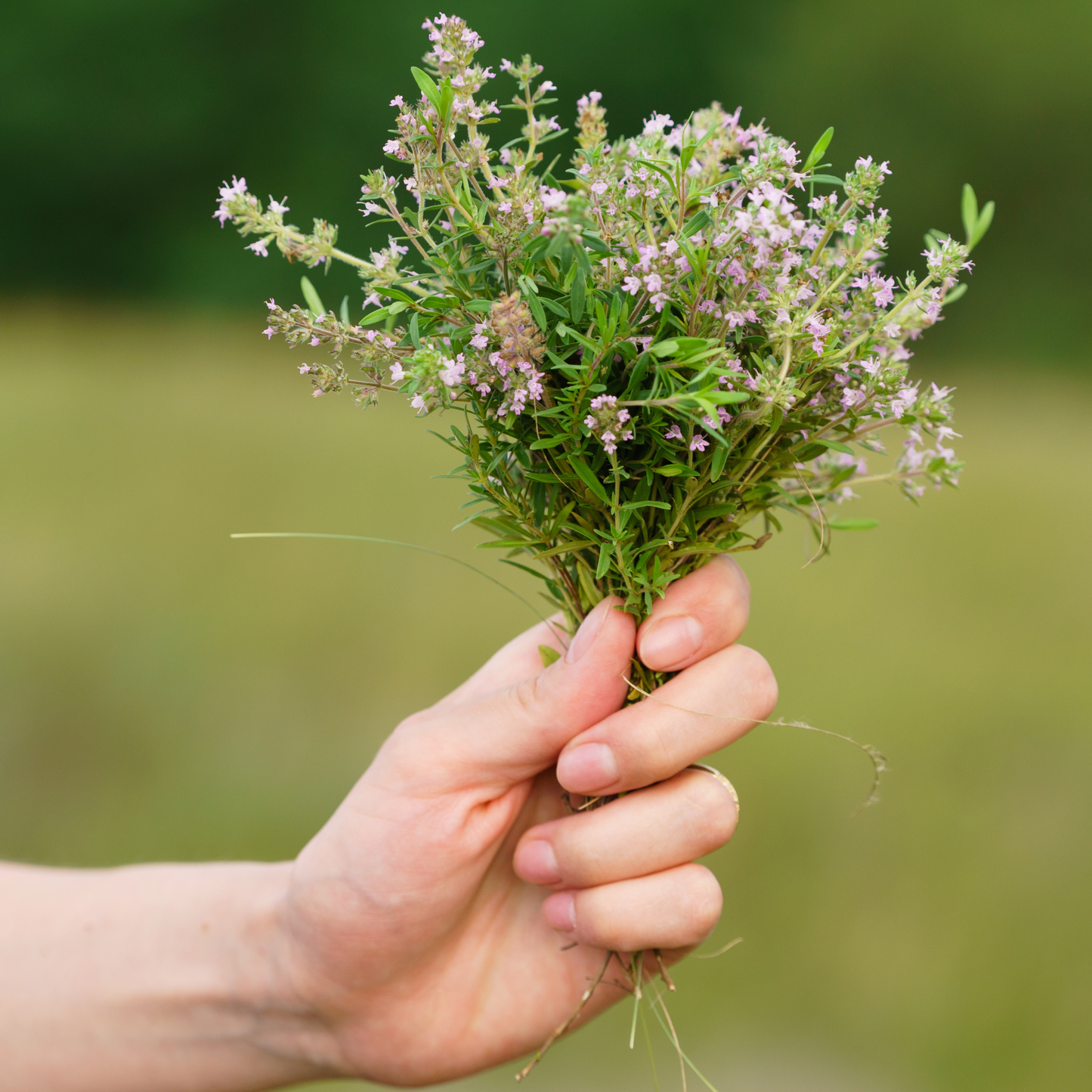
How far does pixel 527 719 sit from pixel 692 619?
0.30 m

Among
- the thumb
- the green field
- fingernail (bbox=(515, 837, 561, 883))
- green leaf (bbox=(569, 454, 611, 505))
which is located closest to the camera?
green leaf (bbox=(569, 454, 611, 505))

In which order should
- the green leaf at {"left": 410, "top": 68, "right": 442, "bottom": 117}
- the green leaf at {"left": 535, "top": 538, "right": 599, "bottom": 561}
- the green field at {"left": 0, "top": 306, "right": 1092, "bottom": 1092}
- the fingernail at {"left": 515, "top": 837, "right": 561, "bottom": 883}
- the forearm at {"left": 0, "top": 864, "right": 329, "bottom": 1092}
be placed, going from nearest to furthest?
the green leaf at {"left": 410, "top": 68, "right": 442, "bottom": 117} < the green leaf at {"left": 535, "top": 538, "right": 599, "bottom": 561} < the fingernail at {"left": 515, "top": 837, "right": 561, "bottom": 883} < the forearm at {"left": 0, "top": 864, "right": 329, "bottom": 1092} < the green field at {"left": 0, "top": 306, "right": 1092, "bottom": 1092}

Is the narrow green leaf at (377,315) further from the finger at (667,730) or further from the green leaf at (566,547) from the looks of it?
the finger at (667,730)

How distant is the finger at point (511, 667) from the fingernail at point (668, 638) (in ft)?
1.04

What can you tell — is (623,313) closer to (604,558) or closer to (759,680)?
(604,558)

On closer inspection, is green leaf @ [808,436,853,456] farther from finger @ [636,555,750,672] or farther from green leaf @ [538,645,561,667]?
green leaf @ [538,645,561,667]

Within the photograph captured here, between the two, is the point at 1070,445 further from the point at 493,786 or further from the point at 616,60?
the point at 616,60

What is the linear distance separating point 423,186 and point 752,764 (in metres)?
2.63

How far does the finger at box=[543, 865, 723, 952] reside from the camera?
4.50 ft

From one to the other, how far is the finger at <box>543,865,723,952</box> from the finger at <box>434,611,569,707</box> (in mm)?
428

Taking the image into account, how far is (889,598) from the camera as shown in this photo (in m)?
3.97

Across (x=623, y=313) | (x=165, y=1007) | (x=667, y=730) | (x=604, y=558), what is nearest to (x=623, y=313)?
(x=623, y=313)

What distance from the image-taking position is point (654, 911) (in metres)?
1.37

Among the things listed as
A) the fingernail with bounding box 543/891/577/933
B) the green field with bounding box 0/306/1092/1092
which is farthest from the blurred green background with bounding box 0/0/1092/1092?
the fingernail with bounding box 543/891/577/933
